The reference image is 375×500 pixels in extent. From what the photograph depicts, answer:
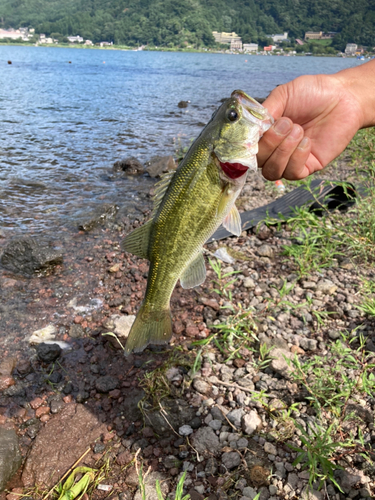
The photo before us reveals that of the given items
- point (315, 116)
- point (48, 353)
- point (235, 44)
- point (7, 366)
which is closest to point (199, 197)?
point (315, 116)

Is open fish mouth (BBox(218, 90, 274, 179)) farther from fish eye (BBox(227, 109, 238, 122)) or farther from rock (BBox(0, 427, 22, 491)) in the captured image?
rock (BBox(0, 427, 22, 491))

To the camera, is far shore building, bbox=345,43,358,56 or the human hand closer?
the human hand

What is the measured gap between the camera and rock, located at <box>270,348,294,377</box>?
3.78 metres

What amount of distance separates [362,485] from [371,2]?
160 metres

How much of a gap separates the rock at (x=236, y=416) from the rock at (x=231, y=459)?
0.93 feet

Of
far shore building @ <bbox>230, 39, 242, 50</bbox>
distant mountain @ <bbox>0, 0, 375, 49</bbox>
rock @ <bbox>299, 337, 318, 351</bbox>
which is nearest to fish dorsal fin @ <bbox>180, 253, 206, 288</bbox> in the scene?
rock @ <bbox>299, 337, 318, 351</bbox>

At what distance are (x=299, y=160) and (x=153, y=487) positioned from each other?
316cm

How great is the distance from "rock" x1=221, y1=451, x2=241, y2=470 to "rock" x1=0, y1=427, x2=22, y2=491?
6.20ft

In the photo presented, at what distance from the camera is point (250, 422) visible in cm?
330

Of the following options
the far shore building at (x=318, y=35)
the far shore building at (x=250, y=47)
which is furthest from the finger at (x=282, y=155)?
the far shore building at (x=250, y=47)

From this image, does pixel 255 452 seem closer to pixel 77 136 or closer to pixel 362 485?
pixel 362 485

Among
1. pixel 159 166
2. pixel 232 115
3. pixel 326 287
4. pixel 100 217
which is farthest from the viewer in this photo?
pixel 159 166

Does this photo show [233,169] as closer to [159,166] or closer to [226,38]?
[159,166]

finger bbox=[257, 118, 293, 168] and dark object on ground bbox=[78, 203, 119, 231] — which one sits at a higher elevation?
finger bbox=[257, 118, 293, 168]
